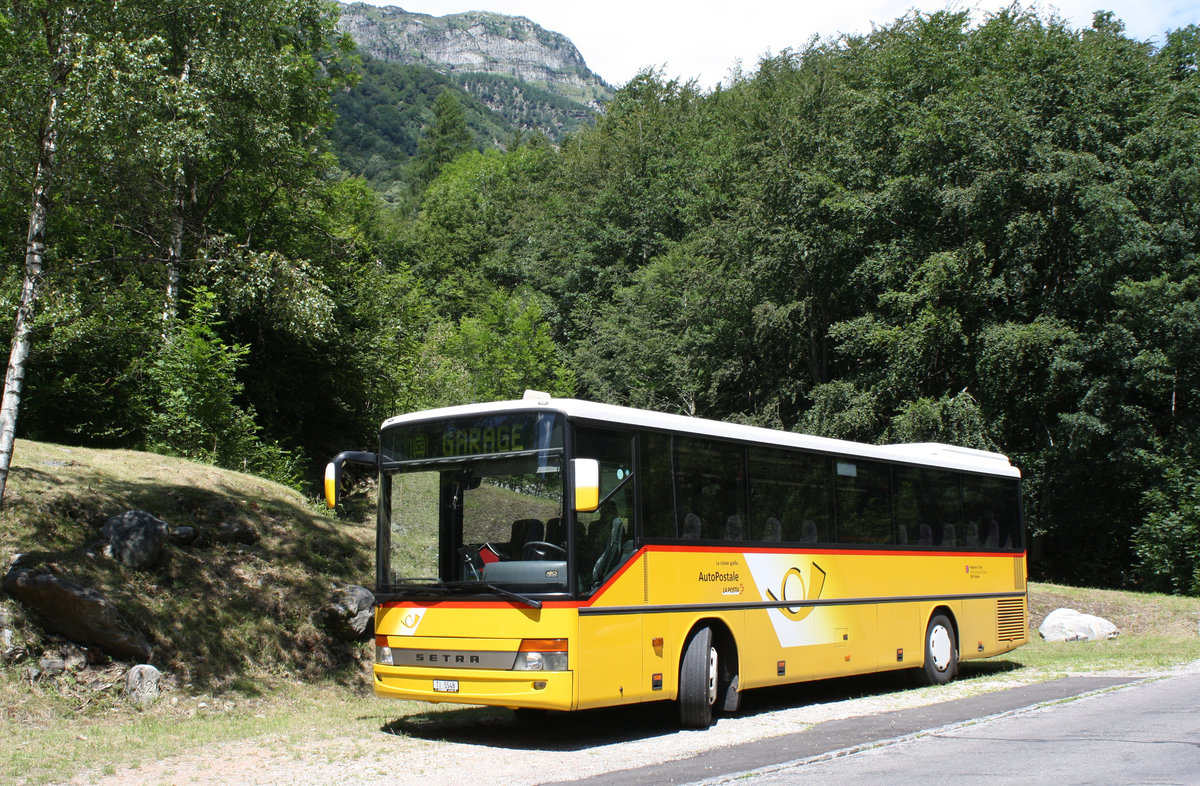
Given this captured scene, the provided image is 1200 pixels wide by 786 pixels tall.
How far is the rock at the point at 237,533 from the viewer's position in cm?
1473

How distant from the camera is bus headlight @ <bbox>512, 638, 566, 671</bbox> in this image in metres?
8.58

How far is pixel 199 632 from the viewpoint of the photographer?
A: 12.4 meters

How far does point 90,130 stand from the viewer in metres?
11.5

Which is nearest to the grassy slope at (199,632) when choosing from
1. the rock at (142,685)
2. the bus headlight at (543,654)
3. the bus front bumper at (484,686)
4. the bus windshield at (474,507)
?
the rock at (142,685)

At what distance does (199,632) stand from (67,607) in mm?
1876

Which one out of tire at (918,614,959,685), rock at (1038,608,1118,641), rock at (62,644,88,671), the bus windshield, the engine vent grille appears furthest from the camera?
rock at (1038,608,1118,641)

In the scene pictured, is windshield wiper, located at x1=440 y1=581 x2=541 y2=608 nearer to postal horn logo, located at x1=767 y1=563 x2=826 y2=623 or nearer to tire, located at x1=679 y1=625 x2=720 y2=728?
tire, located at x1=679 y1=625 x2=720 y2=728

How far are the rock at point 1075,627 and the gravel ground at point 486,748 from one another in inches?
415

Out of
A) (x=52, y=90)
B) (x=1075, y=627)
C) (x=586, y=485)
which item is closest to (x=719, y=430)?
(x=586, y=485)

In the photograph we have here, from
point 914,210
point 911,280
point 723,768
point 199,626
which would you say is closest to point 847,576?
point 723,768

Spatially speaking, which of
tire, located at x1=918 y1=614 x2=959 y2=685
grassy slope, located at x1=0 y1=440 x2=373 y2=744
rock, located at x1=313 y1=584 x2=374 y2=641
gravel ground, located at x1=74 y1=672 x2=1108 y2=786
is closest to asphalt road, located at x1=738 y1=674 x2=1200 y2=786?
gravel ground, located at x1=74 y1=672 x2=1108 y2=786

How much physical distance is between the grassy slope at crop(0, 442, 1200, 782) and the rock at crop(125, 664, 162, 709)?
0.47ft

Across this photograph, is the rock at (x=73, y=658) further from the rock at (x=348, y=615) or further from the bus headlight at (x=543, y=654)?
the bus headlight at (x=543, y=654)

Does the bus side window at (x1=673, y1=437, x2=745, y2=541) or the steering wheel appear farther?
the bus side window at (x1=673, y1=437, x2=745, y2=541)
